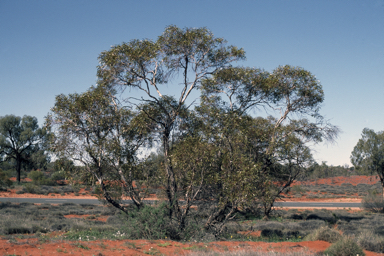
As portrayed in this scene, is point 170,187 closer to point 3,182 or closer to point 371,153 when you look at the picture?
Answer: point 371,153

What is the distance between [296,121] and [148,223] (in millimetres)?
9901

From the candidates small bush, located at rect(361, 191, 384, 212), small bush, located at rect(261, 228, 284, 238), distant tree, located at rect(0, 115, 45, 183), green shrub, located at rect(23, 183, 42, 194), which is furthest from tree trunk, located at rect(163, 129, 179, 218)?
distant tree, located at rect(0, 115, 45, 183)

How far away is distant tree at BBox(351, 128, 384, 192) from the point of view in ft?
105

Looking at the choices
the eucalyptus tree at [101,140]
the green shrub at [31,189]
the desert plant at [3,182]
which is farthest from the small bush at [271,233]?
the desert plant at [3,182]

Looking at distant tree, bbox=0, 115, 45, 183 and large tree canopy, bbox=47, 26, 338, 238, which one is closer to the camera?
large tree canopy, bbox=47, 26, 338, 238

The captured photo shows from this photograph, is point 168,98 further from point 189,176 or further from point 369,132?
point 369,132

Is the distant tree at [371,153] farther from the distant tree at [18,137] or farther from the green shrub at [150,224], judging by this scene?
the distant tree at [18,137]

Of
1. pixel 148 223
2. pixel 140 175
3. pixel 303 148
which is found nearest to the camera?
pixel 148 223

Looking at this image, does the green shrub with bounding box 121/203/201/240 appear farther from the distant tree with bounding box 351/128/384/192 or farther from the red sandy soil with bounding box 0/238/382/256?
the distant tree with bounding box 351/128/384/192

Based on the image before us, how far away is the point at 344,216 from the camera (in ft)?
78.2

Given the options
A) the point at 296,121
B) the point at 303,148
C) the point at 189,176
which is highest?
the point at 296,121

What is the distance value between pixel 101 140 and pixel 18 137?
148 feet

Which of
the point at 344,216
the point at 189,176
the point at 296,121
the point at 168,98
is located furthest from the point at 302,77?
the point at 344,216

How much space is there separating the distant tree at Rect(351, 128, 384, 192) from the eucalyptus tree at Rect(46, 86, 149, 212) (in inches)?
1152
